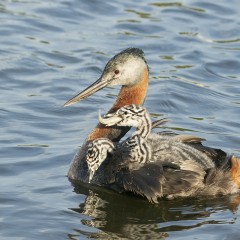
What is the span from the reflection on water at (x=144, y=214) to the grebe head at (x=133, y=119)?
2.28 feet

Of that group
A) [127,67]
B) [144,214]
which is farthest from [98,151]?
[127,67]

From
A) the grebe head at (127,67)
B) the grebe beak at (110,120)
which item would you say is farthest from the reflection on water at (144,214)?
the grebe head at (127,67)

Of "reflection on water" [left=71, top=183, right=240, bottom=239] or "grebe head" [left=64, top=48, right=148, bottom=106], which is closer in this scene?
"reflection on water" [left=71, top=183, right=240, bottom=239]

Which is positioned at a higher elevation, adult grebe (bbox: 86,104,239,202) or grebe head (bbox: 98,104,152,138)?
grebe head (bbox: 98,104,152,138)

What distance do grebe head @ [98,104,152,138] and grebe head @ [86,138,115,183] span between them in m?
0.27

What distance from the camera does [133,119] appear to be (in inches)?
388

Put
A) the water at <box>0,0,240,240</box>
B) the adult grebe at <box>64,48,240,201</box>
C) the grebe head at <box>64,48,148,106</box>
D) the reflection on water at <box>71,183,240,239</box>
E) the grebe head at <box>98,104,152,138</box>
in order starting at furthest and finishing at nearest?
the grebe head at <box>64,48,148,106</box> → the adult grebe at <box>64,48,240,201</box> → the grebe head at <box>98,104,152,138</box> → the water at <box>0,0,240,240</box> → the reflection on water at <box>71,183,240,239</box>

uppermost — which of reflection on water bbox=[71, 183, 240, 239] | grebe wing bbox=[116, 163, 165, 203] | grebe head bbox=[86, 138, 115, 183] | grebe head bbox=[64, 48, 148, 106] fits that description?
grebe head bbox=[64, 48, 148, 106]

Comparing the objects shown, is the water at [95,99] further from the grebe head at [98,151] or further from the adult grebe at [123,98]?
the grebe head at [98,151]

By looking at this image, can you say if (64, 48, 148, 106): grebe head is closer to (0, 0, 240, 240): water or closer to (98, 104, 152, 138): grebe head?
(98, 104, 152, 138): grebe head

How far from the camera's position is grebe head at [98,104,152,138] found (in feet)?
31.9

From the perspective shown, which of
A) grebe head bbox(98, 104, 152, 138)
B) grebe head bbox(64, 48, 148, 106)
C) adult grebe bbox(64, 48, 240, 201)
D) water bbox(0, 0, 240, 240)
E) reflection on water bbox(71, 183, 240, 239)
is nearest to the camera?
reflection on water bbox(71, 183, 240, 239)

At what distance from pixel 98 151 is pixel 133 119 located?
0.48 meters

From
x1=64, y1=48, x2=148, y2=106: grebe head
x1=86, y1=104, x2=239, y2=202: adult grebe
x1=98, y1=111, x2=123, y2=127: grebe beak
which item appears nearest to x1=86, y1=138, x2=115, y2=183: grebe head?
x1=86, y1=104, x2=239, y2=202: adult grebe
